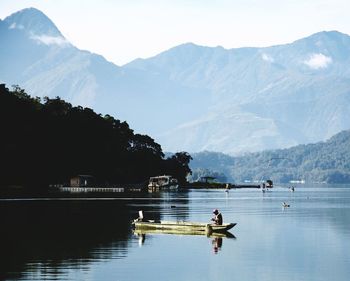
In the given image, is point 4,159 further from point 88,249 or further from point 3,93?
point 88,249

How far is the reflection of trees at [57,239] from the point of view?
54.3m

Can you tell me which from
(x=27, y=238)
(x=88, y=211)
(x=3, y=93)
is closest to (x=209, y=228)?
(x=27, y=238)

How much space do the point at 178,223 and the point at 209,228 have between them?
3.56 metres

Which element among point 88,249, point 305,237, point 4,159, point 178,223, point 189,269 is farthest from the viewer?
point 4,159

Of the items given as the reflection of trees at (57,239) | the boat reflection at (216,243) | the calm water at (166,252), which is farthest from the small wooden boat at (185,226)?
the boat reflection at (216,243)

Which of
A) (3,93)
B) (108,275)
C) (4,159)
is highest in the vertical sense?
(3,93)

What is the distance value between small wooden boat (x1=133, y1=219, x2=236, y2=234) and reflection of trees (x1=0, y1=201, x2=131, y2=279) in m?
2.05

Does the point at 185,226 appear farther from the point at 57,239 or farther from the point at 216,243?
the point at 57,239

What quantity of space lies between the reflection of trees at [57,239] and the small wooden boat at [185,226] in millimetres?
2047

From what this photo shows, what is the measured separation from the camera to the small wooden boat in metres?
78.0

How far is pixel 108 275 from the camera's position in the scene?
163 ft

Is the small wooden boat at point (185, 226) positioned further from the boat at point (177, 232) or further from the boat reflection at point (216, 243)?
the boat reflection at point (216, 243)

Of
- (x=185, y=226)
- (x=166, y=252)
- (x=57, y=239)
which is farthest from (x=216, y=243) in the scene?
(x=57, y=239)

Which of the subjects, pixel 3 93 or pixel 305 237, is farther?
pixel 3 93
